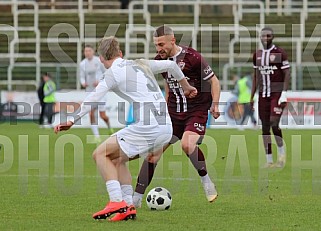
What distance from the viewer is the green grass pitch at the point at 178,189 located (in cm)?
925

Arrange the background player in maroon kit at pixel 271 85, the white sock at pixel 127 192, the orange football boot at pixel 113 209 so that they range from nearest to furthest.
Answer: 1. the orange football boot at pixel 113 209
2. the white sock at pixel 127 192
3. the background player in maroon kit at pixel 271 85

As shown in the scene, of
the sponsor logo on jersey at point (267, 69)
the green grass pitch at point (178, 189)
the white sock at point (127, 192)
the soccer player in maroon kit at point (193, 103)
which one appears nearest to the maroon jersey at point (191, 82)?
the soccer player in maroon kit at point (193, 103)

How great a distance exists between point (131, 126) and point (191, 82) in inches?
82.6

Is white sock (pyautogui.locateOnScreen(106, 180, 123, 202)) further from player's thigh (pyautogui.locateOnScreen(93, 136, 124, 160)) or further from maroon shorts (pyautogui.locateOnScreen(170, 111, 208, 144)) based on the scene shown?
maroon shorts (pyautogui.locateOnScreen(170, 111, 208, 144))

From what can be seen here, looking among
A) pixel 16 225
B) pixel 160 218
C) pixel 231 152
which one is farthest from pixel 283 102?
pixel 16 225

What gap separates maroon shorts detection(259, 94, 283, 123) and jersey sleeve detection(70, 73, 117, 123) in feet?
24.7

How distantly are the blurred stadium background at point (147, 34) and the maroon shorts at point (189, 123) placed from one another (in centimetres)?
1992

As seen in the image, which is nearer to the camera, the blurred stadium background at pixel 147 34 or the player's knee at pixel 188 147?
the player's knee at pixel 188 147

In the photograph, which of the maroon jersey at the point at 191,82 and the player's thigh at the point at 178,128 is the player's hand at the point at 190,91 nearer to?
the maroon jersey at the point at 191,82

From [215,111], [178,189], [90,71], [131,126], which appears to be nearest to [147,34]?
[90,71]

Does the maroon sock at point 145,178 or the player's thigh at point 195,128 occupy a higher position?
the player's thigh at point 195,128

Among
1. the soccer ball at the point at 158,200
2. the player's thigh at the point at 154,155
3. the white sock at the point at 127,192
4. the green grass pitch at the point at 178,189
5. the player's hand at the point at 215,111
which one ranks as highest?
the player's hand at the point at 215,111

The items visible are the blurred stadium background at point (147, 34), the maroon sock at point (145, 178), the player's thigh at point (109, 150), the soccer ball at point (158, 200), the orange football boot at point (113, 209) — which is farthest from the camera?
the blurred stadium background at point (147, 34)

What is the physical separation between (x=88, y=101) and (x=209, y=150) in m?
11.1
